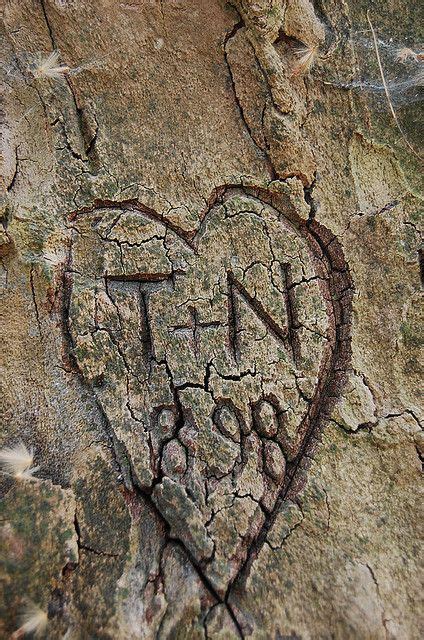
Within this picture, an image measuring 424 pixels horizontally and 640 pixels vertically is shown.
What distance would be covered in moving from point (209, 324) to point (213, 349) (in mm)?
75

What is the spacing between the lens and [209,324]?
1.59 meters

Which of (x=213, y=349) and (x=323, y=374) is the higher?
(x=213, y=349)

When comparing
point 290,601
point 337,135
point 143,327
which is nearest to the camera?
point 290,601

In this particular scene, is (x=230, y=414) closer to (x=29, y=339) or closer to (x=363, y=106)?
(x=29, y=339)

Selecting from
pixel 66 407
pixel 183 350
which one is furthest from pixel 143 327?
pixel 66 407

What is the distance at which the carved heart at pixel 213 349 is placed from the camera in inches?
58.3

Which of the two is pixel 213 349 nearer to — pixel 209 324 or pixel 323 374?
pixel 209 324

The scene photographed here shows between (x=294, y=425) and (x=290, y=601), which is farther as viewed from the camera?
(x=294, y=425)

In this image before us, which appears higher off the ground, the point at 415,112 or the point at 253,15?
the point at 253,15

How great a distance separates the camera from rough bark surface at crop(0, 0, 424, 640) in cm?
140

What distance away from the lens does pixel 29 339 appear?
148 centimetres

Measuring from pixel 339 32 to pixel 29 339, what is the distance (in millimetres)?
1382

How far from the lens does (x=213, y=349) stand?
5.20 ft

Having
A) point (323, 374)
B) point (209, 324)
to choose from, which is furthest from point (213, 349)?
point (323, 374)
